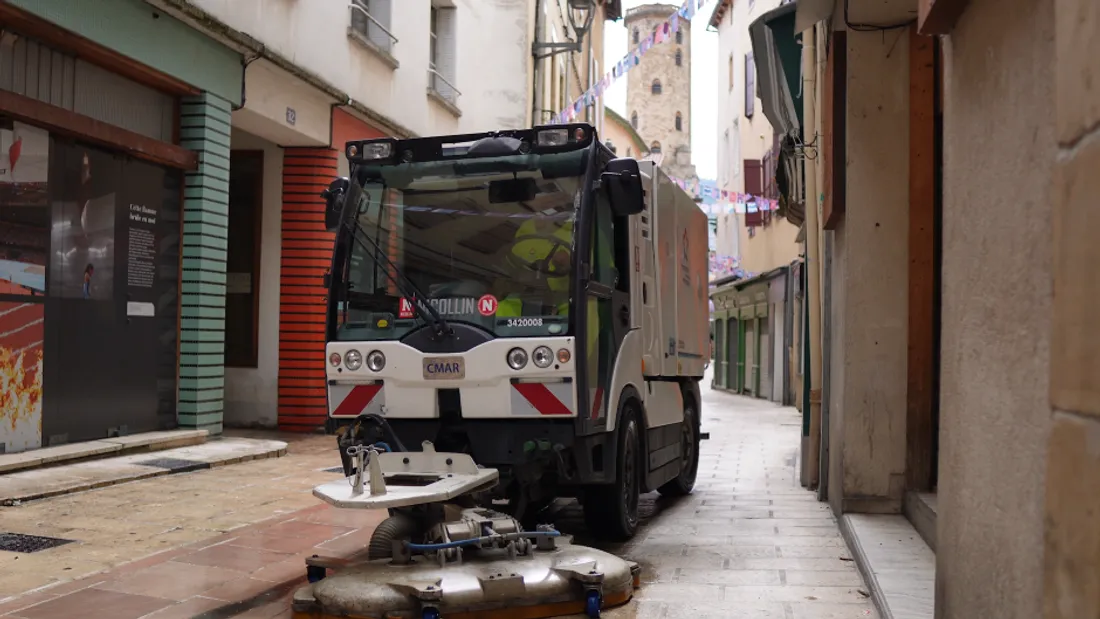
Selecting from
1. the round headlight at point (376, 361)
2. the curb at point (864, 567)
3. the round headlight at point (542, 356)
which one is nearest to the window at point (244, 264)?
the round headlight at point (376, 361)

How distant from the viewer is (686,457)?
32.1ft

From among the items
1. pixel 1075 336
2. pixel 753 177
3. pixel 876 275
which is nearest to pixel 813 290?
pixel 876 275

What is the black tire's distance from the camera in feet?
18.5

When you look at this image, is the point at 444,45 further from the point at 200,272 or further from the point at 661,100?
the point at 661,100

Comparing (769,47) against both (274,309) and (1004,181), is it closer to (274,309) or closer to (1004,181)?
(274,309)

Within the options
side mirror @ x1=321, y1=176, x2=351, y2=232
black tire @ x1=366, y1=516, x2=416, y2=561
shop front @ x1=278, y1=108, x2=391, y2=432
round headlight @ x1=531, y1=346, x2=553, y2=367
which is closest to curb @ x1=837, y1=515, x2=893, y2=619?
round headlight @ x1=531, y1=346, x2=553, y2=367

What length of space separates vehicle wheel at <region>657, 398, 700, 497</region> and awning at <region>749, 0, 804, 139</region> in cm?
408

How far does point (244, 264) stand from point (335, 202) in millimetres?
7781

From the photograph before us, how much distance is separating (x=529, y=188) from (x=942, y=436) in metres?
3.47

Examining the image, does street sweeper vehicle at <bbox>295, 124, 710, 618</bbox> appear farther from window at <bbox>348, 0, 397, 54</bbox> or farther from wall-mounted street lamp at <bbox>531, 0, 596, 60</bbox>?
wall-mounted street lamp at <bbox>531, 0, 596, 60</bbox>

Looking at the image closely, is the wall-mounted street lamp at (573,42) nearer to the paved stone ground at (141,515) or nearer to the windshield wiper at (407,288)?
the paved stone ground at (141,515)

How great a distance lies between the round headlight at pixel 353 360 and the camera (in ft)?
21.8

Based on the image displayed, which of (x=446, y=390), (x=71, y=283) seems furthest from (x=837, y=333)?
(x=71, y=283)

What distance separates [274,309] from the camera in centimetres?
1427
